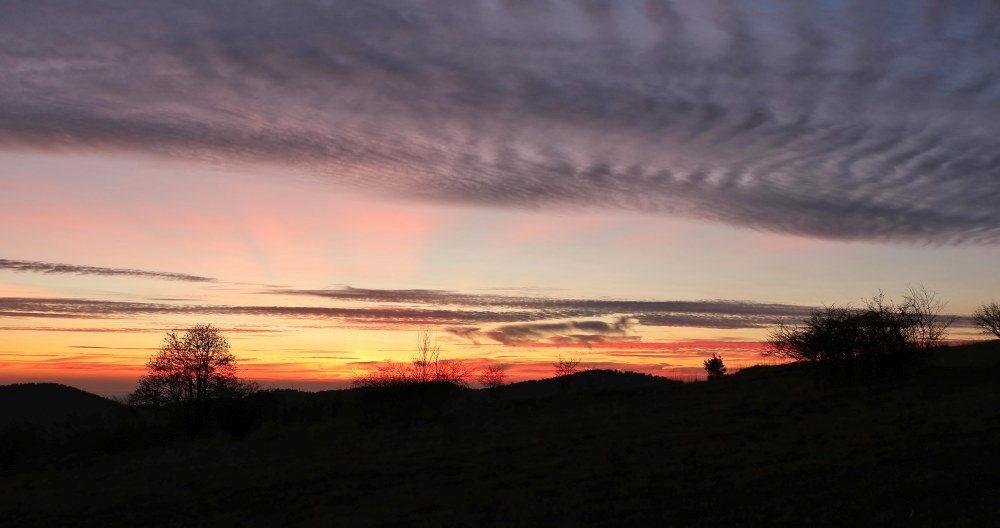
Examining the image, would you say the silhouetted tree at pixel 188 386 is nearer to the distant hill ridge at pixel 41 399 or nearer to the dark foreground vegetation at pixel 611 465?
the dark foreground vegetation at pixel 611 465

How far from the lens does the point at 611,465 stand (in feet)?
91.1

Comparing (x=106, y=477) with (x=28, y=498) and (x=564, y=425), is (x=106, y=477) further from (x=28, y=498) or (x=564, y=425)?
(x=564, y=425)

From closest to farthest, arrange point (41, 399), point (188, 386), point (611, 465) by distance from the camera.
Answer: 1. point (611, 465)
2. point (188, 386)
3. point (41, 399)

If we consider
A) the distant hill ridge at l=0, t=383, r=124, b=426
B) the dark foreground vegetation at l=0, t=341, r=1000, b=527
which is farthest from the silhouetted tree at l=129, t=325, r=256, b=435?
the distant hill ridge at l=0, t=383, r=124, b=426

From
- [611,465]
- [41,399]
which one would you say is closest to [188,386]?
[611,465]

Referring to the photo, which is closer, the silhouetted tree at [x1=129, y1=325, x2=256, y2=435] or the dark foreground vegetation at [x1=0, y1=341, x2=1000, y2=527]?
the dark foreground vegetation at [x1=0, y1=341, x2=1000, y2=527]

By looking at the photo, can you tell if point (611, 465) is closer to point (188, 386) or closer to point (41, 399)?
point (188, 386)

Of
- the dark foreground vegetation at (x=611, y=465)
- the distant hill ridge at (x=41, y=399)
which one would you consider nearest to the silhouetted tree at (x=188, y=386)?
the dark foreground vegetation at (x=611, y=465)

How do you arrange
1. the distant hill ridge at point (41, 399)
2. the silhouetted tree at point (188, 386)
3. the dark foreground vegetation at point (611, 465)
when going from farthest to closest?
the distant hill ridge at point (41, 399) < the silhouetted tree at point (188, 386) < the dark foreground vegetation at point (611, 465)

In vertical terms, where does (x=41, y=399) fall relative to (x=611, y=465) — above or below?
below

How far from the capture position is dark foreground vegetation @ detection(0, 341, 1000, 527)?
63.6ft

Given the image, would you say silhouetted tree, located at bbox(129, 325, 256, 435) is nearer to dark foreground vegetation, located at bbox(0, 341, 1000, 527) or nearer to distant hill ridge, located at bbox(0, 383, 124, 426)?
dark foreground vegetation, located at bbox(0, 341, 1000, 527)

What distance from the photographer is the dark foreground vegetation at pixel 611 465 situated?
1938 cm

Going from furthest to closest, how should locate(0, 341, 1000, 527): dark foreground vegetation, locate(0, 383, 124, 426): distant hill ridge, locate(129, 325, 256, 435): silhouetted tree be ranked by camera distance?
locate(0, 383, 124, 426): distant hill ridge < locate(129, 325, 256, 435): silhouetted tree < locate(0, 341, 1000, 527): dark foreground vegetation
